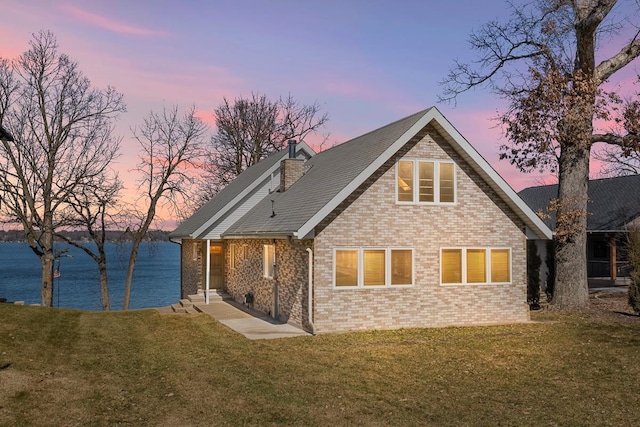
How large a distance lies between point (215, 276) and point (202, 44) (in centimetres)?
1157

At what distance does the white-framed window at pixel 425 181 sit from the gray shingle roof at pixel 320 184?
1109 millimetres

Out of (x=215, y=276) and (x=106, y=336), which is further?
(x=215, y=276)

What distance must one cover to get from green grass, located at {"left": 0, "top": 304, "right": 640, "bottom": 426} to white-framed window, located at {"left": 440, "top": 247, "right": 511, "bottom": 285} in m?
1.62

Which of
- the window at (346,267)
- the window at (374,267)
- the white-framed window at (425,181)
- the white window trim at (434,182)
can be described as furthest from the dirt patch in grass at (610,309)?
the window at (346,267)

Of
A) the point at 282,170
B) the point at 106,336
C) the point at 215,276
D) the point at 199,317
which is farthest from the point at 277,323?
the point at 215,276

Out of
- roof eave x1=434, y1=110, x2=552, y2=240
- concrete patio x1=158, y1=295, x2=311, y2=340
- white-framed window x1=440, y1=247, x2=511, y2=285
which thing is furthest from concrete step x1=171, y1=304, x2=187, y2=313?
roof eave x1=434, y1=110, x2=552, y2=240

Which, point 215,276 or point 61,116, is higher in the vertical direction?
point 61,116

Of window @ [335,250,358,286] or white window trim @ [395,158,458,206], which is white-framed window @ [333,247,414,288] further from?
white window trim @ [395,158,458,206]

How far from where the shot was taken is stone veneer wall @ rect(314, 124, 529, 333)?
16.0m

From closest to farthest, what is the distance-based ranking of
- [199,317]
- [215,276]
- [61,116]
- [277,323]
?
[277,323] → [199,317] → [215,276] → [61,116]

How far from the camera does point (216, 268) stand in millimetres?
26234

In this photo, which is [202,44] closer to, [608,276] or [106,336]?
[106,336]

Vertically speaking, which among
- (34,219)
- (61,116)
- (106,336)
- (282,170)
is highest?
(61,116)

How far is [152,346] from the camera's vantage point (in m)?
14.6
